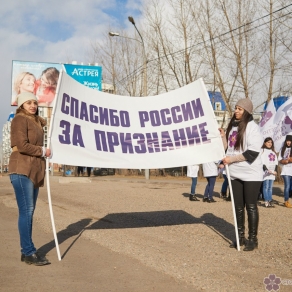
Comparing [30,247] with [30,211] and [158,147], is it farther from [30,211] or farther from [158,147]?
[158,147]

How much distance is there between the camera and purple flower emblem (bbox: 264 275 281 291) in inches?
170

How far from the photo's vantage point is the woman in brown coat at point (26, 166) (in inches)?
202

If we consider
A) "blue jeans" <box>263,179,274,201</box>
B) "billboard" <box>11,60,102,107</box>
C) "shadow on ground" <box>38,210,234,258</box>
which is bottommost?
"shadow on ground" <box>38,210,234,258</box>

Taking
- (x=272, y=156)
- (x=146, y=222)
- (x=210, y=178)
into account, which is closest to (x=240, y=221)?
(x=146, y=222)

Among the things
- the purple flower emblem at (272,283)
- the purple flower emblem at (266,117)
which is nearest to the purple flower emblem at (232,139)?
the purple flower emblem at (272,283)

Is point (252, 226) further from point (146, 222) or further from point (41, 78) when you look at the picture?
point (41, 78)

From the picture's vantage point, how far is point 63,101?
598 cm

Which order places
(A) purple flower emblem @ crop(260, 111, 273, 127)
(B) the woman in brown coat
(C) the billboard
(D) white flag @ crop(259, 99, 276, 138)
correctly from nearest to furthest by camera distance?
1. (B) the woman in brown coat
2. (D) white flag @ crop(259, 99, 276, 138)
3. (A) purple flower emblem @ crop(260, 111, 273, 127)
4. (C) the billboard

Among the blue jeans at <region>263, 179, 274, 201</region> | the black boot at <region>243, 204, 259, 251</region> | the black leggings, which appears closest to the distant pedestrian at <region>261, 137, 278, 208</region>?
A: the blue jeans at <region>263, 179, 274, 201</region>

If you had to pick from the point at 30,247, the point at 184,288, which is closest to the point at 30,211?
the point at 30,247

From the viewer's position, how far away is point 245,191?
603 centimetres

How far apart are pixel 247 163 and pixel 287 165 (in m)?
6.19

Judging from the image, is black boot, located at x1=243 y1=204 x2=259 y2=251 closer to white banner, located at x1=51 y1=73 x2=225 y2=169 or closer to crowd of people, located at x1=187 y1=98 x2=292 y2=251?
crowd of people, located at x1=187 y1=98 x2=292 y2=251

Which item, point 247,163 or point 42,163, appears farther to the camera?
point 247,163
